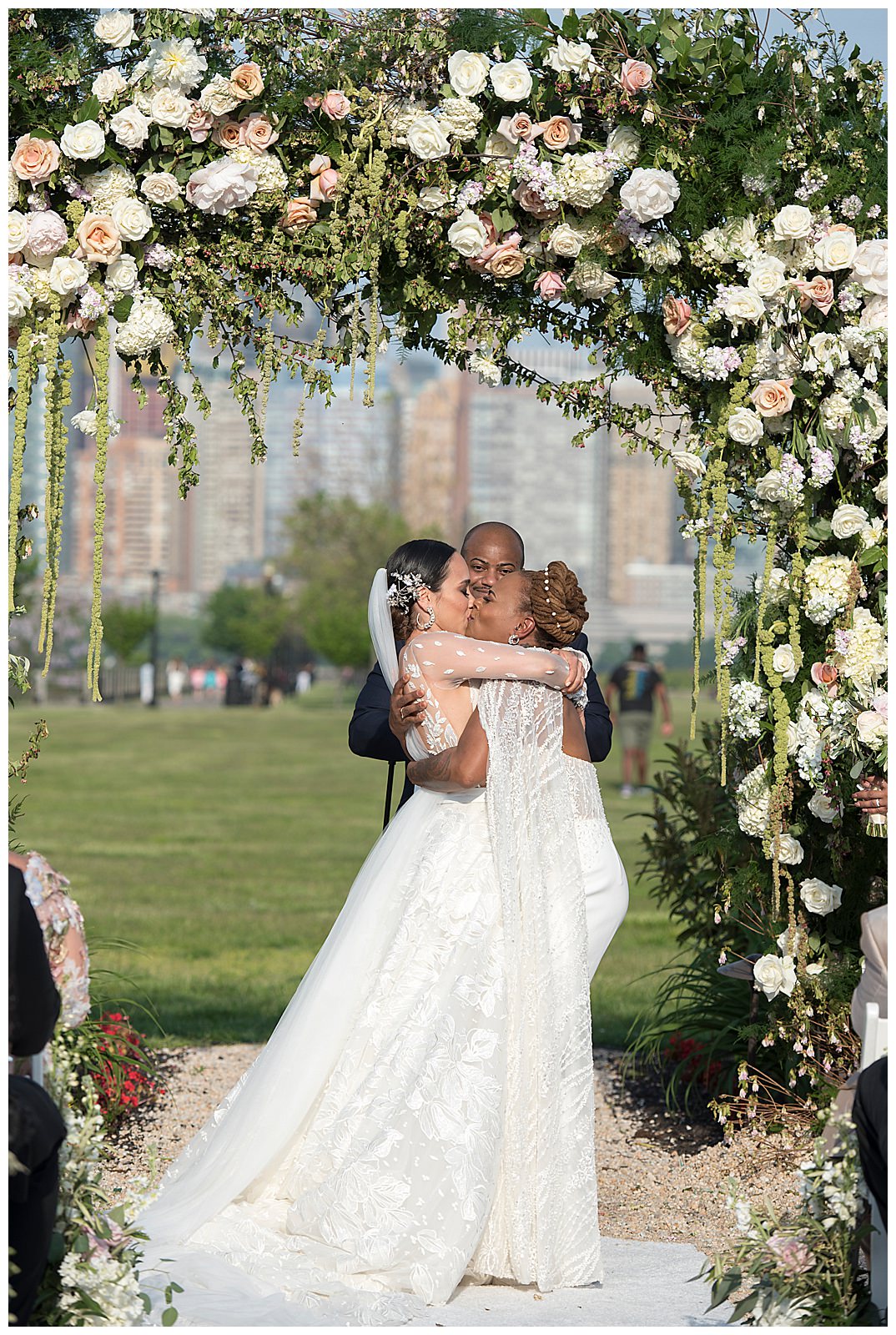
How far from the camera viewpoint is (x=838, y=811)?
4641 millimetres

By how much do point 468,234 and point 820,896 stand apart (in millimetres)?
2346

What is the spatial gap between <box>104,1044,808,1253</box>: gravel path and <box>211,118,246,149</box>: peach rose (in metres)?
3.26

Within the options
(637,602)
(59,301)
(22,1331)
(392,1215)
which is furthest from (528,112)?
(637,602)

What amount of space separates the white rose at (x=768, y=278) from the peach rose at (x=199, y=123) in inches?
66.8

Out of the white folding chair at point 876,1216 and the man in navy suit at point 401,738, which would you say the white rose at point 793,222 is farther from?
the white folding chair at point 876,1216

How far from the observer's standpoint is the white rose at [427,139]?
453 centimetres

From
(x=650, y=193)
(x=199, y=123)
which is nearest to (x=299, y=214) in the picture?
(x=199, y=123)

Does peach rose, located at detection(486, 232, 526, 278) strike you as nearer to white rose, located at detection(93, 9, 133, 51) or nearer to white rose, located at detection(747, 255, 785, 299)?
white rose, located at detection(747, 255, 785, 299)

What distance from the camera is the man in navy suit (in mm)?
4980

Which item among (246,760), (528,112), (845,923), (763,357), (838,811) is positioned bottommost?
(246,760)

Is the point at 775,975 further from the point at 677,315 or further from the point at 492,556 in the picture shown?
the point at 677,315

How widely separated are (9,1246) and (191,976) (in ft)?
22.0

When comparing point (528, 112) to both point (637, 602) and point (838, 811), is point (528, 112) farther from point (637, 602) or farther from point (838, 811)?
point (637, 602)

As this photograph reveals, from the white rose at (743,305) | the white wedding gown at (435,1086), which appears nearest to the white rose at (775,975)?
the white wedding gown at (435,1086)
